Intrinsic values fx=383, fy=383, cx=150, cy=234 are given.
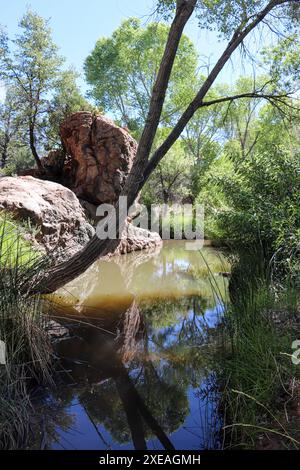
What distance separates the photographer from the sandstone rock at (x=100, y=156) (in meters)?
11.1

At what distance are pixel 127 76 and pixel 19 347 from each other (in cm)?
2185

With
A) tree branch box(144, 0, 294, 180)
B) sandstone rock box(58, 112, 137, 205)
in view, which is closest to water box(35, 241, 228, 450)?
tree branch box(144, 0, 294, 180)

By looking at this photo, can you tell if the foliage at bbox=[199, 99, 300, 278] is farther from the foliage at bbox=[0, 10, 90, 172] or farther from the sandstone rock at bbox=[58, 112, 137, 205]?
the foliage at bbox=[0, 10, 90, 172]

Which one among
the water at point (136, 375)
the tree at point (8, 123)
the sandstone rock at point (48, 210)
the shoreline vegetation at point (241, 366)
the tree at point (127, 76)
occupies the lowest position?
the water at point (136, 375)

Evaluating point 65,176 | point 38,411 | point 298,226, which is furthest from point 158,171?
point 38,411

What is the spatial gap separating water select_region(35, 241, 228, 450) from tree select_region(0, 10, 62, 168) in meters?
10.8

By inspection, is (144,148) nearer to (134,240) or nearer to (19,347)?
(19,347)

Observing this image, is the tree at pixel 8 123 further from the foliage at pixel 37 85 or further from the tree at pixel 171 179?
the tree at pixel 171 179

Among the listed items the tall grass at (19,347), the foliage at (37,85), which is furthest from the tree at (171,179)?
the tall grass at (19,347)

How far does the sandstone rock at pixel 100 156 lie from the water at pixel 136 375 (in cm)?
497

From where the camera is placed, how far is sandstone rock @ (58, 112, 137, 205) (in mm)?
11094

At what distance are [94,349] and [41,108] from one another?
45.1ft

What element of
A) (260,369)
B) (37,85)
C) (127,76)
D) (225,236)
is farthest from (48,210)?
(127,76)

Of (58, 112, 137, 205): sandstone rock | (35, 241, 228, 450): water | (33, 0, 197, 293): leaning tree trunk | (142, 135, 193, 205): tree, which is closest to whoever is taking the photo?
(35, 241, 228, 450): water
